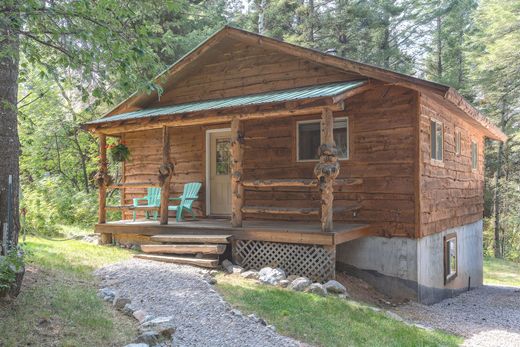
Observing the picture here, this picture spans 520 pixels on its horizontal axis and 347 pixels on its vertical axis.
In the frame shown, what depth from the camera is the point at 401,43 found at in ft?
70.4

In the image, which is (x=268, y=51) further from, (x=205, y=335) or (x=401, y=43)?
(x=401, y=43)

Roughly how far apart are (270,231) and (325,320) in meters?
2.35

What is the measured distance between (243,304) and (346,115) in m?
4.52

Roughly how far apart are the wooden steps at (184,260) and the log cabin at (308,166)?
0.02 metres

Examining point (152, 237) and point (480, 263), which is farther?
point (480, 263)

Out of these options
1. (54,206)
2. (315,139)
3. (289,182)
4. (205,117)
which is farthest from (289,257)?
(54,206)

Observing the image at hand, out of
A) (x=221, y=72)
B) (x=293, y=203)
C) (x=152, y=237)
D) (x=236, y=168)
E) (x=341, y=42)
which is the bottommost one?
(x=152, y=237)

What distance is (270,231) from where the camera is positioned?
736 centimetres

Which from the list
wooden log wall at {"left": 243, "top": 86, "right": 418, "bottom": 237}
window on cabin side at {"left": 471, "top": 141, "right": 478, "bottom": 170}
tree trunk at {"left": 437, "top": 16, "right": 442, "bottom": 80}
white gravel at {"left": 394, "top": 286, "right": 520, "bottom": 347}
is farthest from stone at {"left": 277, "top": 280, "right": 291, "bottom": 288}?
tree trunk at {"left": 437, "top": 16, "right": 442, "bottom": 80}

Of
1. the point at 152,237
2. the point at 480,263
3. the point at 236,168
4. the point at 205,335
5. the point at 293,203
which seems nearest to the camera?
the point at 205,335

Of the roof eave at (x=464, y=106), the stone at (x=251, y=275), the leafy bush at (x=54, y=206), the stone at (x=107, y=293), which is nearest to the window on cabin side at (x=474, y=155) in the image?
the roof eave at (x=464, y=106)

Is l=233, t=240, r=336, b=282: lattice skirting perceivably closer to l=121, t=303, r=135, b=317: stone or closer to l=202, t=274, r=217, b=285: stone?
l=202, t=274, r=217, b=285: stone

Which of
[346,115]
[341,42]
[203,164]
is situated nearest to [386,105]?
[346,115]

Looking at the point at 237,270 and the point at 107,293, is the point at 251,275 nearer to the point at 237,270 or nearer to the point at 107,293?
the point at 237,270
